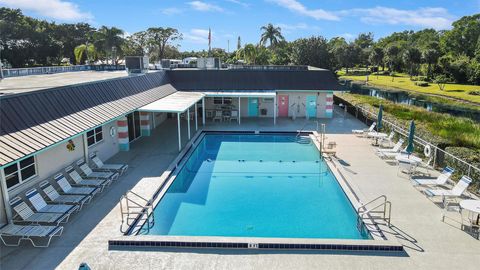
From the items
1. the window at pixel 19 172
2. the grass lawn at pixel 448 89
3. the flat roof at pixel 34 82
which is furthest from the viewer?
the grass lawn at pixel 448 89

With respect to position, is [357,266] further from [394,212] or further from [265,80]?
[265,80]

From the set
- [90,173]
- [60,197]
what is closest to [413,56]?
[90,173]

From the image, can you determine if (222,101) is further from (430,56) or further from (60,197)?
(430,56)

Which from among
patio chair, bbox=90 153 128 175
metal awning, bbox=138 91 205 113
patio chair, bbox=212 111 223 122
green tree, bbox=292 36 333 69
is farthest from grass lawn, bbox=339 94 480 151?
green tree, bbox=292 36 333 69

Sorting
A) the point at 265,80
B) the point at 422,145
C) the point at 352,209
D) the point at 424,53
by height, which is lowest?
the point at 352,209

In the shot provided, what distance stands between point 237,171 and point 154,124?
30.2ft

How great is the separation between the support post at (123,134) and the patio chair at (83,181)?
445 centimetres

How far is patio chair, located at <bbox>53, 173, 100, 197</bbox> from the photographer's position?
11.0 m

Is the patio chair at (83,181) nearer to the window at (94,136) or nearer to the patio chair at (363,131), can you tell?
the window at (94,136)

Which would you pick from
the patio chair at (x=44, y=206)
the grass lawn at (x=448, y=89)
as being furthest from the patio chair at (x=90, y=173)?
the grass lawn at (x=448, y=89)

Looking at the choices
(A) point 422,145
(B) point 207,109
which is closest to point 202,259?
(A) point 422,145

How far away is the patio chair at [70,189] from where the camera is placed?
1102 centimetres

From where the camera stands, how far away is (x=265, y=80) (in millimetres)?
25812

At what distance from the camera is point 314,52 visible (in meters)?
54.2
